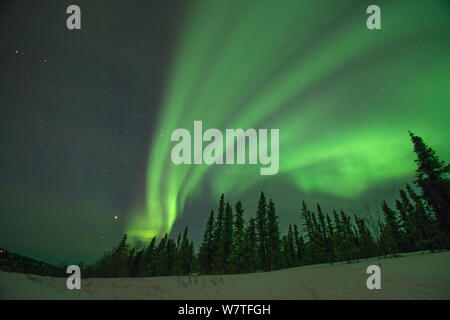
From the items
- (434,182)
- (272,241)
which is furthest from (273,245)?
(434,182)

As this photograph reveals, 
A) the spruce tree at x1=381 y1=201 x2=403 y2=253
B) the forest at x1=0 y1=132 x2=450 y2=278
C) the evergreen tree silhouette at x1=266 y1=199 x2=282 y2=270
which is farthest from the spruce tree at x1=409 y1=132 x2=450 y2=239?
the evergreen tree silhouette at x1=266 y1=199 x2=282 y2=270

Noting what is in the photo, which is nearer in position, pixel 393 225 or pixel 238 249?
pixel 238 249

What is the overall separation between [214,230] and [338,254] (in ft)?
70.7

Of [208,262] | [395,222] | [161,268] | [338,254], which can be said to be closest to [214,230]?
[208,262]

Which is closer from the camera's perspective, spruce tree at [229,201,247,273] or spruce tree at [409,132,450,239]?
spruce tree at [409,132,450,239]

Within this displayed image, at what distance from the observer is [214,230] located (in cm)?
3123

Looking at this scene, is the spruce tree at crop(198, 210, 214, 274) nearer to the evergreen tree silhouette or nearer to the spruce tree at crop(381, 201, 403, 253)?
the evergreen tree silhouette

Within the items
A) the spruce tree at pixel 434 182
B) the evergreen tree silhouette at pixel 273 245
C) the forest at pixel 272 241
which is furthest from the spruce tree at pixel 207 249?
the spruce tree at pixel 434 182

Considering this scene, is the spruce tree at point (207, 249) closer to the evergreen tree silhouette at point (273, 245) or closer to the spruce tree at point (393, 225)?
the evergreen tree silhouette at point (273, 245)

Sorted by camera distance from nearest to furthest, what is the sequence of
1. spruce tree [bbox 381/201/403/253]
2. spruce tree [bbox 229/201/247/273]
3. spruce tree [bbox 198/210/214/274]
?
spruce tree [bbox 229/201/247/273] < spruce tree [bbox 198/210/214/274] < spruce tree [bbox 381/201/403/253]

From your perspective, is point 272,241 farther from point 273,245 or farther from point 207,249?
point 207,249
